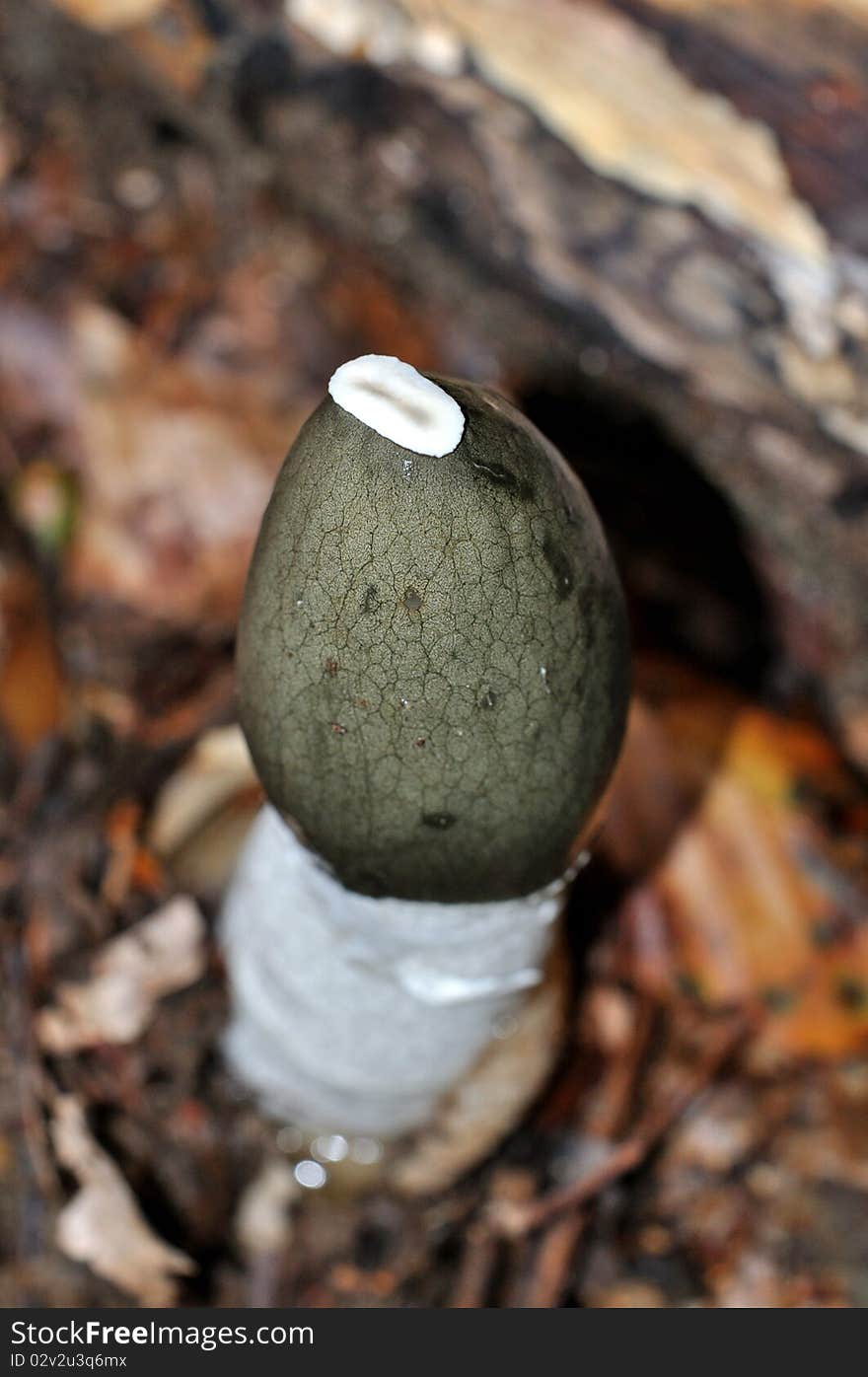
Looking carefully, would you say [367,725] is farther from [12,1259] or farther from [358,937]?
[12,1259]

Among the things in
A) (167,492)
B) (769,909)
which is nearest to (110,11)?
(167,492)

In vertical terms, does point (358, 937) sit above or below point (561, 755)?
below

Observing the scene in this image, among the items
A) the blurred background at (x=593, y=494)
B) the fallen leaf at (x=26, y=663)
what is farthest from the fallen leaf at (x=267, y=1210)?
the fallen leaf at (x=26, y=663)

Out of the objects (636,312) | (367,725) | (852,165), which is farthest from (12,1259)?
(852,165)

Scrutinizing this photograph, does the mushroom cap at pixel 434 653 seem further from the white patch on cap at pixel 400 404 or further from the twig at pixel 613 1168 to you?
the twig at pixel 613 1168

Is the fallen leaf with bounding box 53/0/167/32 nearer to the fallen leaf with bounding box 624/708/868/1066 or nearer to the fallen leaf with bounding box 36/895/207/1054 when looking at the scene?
the fallen leaf with bounding box 36/895/207/1054

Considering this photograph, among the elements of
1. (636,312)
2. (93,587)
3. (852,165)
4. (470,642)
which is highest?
(852,165)

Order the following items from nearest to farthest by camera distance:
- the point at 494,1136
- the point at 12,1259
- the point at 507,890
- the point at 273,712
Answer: the point at 273,712, the point at 507,890, the point at 12,1259, the point at 494,1136
